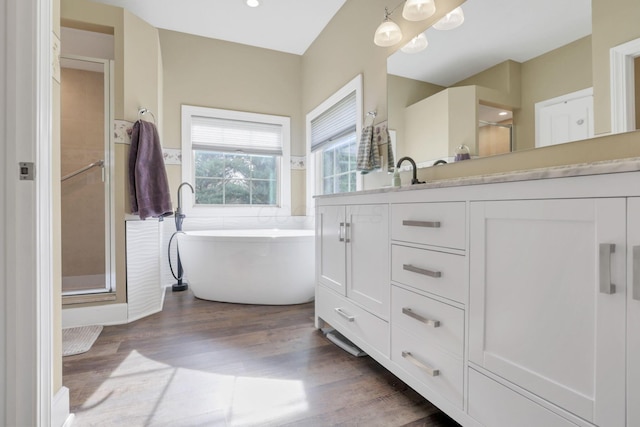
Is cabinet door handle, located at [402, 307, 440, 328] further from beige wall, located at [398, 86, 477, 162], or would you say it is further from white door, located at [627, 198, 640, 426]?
beige wall, located at [398, 86, 477, 162]

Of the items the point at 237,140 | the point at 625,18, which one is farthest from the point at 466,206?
the point at 237,140

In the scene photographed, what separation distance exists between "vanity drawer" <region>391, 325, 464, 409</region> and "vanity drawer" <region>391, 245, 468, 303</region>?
21 centimetres

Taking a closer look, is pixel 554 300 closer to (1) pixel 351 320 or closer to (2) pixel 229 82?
(1) pixel 351 320

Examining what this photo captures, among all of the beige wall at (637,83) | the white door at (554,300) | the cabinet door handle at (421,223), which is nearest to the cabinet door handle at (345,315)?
the cabinet door handle at (421,223)

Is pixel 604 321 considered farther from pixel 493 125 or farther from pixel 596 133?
pixel 493 125

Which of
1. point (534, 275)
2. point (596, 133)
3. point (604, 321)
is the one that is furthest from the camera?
point (596, 133)

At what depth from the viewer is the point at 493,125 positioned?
1552mm

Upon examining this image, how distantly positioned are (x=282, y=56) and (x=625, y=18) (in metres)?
3.40

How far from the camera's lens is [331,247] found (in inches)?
78.3

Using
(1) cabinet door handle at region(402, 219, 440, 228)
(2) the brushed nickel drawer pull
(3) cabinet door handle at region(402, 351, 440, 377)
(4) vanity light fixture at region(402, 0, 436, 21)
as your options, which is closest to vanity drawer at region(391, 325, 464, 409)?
(3) cabinet door handle at region(402, 351, 440, 377)

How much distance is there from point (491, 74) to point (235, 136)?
2842 millimetres

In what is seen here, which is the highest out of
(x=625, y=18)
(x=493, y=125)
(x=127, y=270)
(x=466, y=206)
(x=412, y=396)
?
(x=625, y=18)

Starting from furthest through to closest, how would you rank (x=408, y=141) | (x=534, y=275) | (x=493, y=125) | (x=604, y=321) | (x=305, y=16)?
(x=305, y=16), (x=408, y=141), (x=493, y=125), (x=534, y=275), (x=604, y=321)

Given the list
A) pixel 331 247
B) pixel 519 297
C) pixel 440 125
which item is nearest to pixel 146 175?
pixel 331 247
